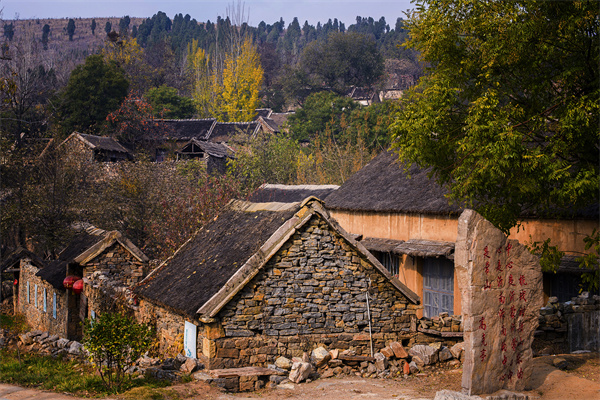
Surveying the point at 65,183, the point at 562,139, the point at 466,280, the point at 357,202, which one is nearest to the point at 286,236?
the point at 466,280

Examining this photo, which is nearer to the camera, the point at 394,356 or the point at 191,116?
the point at 394,356

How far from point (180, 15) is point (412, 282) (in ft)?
500

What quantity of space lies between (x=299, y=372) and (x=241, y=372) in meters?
1.12

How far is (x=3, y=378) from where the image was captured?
1226 centimetres

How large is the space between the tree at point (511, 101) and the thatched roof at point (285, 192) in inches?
624

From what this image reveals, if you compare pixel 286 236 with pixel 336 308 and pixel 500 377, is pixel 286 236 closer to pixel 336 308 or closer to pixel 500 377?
pixel 336 308

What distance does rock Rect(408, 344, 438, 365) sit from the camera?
501 inches

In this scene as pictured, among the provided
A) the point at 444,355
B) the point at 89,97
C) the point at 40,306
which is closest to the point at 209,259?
the point at 444,355

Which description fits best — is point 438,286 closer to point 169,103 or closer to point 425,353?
point 425,353

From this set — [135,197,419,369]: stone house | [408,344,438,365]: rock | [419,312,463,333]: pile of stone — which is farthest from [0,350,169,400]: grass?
[419,312,463,333]: pile of stone

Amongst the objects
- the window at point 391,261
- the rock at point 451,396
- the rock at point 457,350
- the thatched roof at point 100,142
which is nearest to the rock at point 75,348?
the rock at point 457,350

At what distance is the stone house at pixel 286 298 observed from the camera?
39.3ft

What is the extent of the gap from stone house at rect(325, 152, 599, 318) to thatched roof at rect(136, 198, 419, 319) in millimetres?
4279

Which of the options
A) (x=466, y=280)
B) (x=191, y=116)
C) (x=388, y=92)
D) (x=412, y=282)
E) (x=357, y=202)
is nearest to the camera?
(x=466, y=280)
